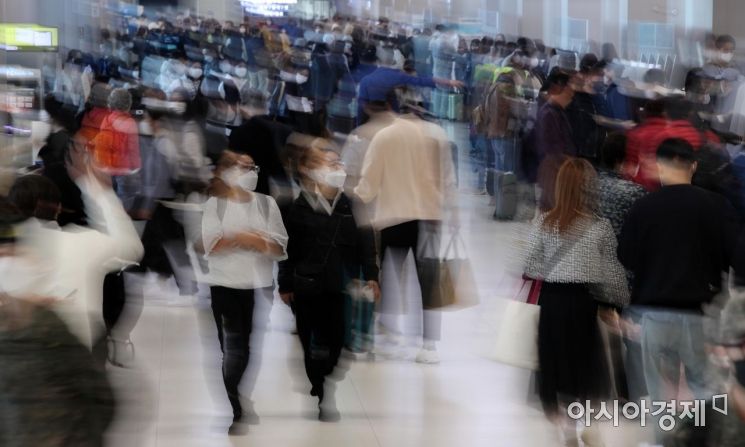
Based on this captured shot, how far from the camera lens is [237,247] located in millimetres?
6523

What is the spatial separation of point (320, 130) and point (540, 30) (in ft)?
57.1

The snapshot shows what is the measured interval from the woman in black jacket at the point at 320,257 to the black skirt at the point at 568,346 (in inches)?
53.0

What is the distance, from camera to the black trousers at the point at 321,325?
701cm

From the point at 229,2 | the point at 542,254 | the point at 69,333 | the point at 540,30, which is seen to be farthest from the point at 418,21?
the point at 69,333

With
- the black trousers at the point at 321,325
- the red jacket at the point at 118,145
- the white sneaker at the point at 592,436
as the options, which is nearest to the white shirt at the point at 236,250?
the black trousers at the point at 321,325

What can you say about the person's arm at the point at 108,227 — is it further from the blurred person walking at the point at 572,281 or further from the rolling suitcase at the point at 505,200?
the rolling suitcase at the point at 505,200

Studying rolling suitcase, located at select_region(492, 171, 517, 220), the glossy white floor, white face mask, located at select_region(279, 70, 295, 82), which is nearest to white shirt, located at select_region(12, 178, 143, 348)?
the glossy white floor

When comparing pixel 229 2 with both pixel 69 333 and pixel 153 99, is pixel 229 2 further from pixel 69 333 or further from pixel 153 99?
pixel 69 333

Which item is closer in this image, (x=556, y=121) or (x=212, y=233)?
(x=212, y=233)

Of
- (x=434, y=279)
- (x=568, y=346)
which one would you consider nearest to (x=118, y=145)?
(x=434, y=279)

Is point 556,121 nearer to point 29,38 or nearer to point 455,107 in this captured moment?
point 29,38

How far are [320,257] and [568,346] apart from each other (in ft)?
5.14

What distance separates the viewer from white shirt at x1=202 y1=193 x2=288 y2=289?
6523 mm

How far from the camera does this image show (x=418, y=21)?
90.2 ft
